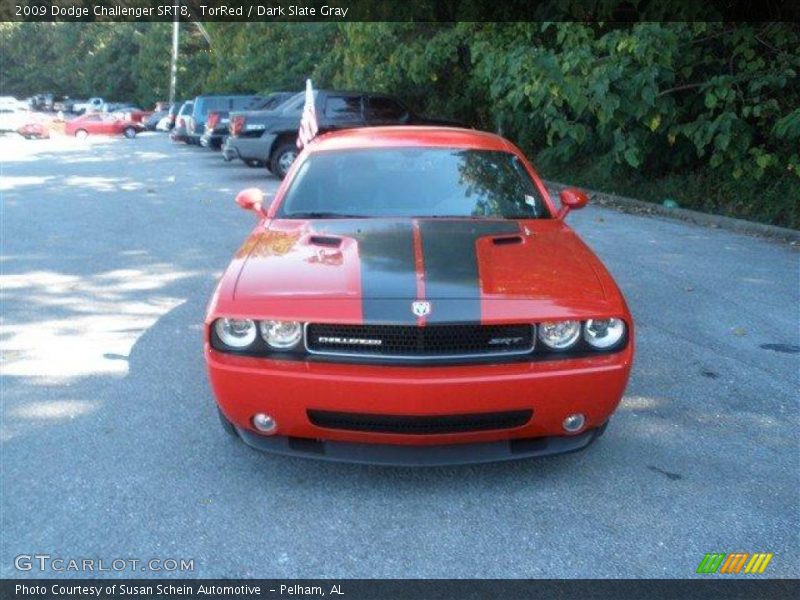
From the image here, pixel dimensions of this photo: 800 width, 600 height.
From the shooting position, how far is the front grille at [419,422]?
11.6ft

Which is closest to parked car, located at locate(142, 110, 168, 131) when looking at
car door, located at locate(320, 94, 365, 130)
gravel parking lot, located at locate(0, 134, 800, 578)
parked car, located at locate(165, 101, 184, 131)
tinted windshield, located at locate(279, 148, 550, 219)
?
parked car, located at locate(165, 101, 184, 131)

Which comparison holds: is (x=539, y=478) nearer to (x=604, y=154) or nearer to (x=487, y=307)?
(x=487, y=307)

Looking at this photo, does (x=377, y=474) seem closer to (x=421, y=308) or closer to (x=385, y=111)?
(x=421, y=308)

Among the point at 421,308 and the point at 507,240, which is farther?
the point at 507,240

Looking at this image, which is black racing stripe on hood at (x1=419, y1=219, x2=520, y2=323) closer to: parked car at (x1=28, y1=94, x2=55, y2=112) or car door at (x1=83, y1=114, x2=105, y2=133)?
car door at (x1=83, y1=114, x2=105, y2=133)

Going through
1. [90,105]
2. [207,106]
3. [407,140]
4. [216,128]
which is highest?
[407,140]

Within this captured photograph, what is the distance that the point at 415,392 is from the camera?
3.45 meters

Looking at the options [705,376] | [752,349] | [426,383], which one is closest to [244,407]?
[426,383]

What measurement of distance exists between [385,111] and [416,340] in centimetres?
1456

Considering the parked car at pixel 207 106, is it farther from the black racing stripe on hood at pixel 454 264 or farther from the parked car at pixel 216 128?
the black racing stripe on hood at pixel 454 264

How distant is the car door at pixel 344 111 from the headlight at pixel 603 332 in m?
13.8

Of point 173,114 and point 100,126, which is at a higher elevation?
point 173,114

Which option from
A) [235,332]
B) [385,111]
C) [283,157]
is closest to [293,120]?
[283,157]
